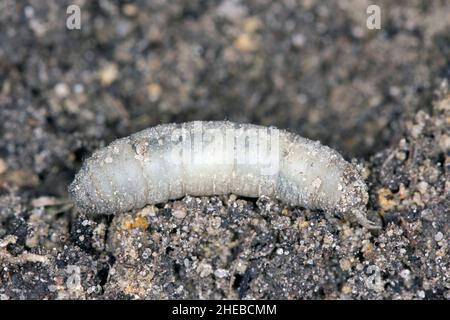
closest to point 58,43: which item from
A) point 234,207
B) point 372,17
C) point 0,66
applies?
point 0,66

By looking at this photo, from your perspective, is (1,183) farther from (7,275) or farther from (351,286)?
(351,286)

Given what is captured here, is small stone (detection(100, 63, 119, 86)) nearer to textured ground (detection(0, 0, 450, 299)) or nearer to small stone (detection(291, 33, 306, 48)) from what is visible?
textured ground (detection(0, 0, 450, 299))

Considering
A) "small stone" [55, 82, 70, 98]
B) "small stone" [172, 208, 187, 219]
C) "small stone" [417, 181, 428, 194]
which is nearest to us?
"small stone" [172, 208, 187, 219]

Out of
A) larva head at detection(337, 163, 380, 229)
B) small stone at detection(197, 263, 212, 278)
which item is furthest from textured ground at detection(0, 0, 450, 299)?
larva head at detection(337, 163, 380, 229)

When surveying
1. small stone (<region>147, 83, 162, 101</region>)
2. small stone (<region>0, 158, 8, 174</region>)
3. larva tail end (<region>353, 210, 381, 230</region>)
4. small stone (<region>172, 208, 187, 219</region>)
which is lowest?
larva tail end (<region>353, 210, 381, 230</region>)

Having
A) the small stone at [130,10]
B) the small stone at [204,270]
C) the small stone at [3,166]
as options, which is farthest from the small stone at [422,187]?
the small stone at [3,166]

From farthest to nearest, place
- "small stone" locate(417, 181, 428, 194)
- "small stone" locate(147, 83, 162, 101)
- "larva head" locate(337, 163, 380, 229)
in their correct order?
"small stone" locate(147, 83, 162, 101), "small stone" locate(417, 181, 428, 194), "larva head" locate(337, 163, 380, 229)

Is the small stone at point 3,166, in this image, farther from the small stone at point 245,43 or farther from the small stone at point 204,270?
the small stone at point 245,43
